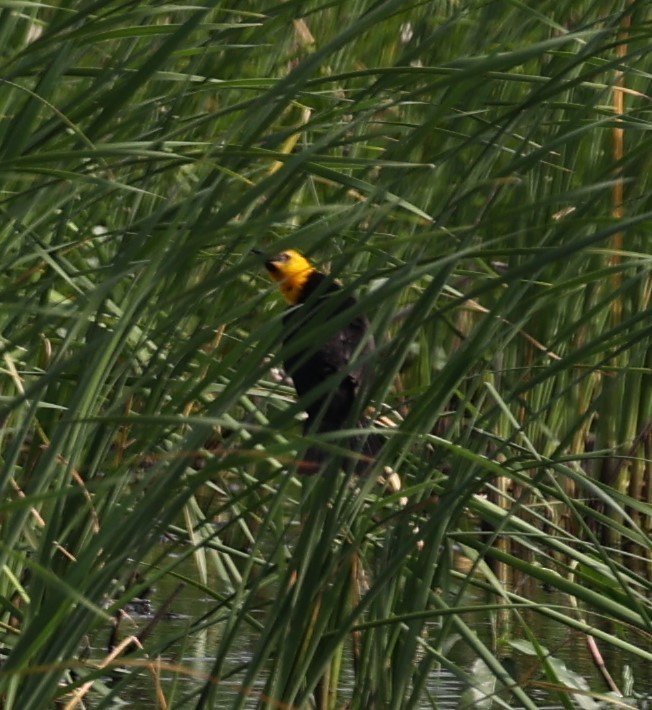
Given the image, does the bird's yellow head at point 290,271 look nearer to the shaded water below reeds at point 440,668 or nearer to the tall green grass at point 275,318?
the tall green grass at point 275,318

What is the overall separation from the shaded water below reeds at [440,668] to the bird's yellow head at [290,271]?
0.54 m

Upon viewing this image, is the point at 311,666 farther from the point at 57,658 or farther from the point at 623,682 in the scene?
the point at 623,682

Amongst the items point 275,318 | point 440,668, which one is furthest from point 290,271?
point 275,318

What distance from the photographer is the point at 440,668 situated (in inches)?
119

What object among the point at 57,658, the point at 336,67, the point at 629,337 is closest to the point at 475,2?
the point at 629,337

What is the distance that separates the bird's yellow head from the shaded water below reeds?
543 millimetres

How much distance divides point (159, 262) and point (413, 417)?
342 mm

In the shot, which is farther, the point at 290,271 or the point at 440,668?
the point at 440,668

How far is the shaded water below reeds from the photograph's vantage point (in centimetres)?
269

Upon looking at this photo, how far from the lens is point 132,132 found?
2.20 metres

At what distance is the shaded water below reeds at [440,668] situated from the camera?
2.69 m

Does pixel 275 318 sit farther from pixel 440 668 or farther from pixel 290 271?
pixel 440 668

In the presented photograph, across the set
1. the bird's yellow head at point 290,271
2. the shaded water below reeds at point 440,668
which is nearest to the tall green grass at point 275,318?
the bird's yellow head at point 290,271

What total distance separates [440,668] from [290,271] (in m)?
0.88
